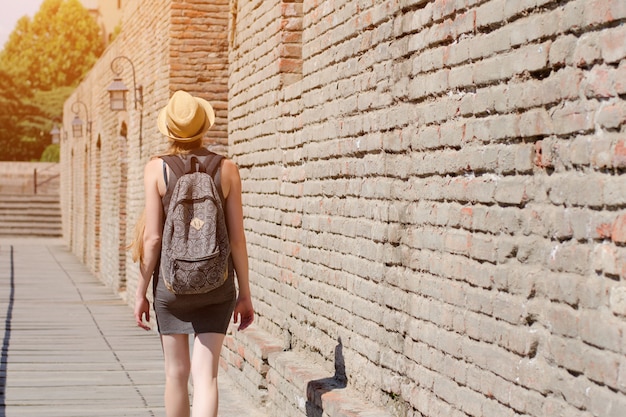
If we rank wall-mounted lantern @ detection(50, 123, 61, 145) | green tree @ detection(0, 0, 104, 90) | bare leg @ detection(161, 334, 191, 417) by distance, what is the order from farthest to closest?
green tree @ detection(0, 0, 104, 90), wall-mounted lantern @ detection(50, 123, 61, 145), bare leg @ detection(161, 334, 191, 417)

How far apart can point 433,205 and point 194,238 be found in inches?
41.6

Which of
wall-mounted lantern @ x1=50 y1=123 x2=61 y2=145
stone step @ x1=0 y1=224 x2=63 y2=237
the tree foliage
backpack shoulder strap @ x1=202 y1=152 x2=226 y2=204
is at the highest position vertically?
the tree foliage

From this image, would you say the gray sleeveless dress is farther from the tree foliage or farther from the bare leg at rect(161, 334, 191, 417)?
the tree foliage

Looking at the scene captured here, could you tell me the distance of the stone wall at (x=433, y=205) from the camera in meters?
3.41

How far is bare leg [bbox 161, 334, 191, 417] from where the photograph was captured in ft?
17.6

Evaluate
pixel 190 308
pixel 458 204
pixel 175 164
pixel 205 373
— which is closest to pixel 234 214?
pixel 175 164

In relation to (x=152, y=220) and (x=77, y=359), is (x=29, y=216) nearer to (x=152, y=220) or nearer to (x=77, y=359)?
(x=77, y=359)

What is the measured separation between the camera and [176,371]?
5.41 meters

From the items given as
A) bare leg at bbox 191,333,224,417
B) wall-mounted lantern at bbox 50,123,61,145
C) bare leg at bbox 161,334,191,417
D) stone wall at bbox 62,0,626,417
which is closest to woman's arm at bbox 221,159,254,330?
bare leg at bbox 191,333,224,417

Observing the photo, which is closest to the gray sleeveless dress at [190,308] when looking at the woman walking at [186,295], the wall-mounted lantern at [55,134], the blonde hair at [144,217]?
the woman walking at [186,295]

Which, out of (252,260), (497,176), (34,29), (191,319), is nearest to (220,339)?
(191,319)

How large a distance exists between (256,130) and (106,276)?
13.1 metres

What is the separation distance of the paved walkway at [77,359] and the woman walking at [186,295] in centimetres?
207

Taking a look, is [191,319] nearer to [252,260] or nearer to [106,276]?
[252,260]
